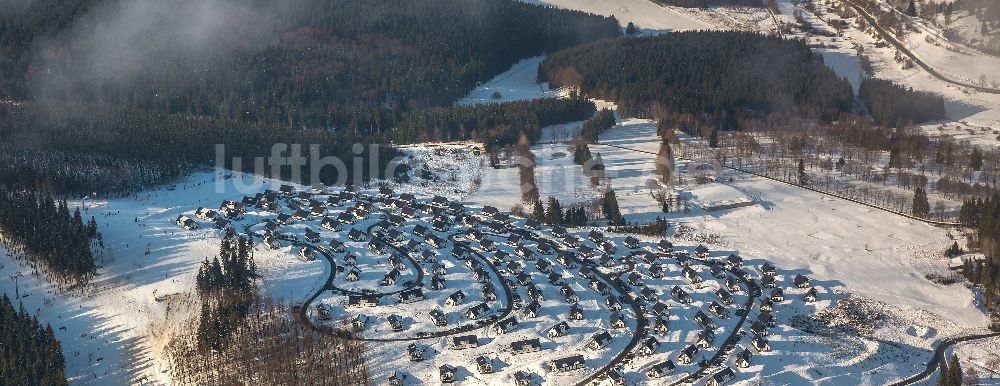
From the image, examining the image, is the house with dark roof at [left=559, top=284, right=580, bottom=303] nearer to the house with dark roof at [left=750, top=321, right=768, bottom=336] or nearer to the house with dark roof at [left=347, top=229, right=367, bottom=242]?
the house with dark roof at [left=750, top=321, right=768, bottom=336]

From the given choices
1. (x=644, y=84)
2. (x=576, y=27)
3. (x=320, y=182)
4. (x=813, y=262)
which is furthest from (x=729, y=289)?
(x=576, y=27)

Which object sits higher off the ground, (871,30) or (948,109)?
(871,30)

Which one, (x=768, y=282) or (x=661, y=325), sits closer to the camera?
(x=661, y=325)

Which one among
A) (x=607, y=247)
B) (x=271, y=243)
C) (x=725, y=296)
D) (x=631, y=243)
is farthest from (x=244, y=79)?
(x=725, y=296)

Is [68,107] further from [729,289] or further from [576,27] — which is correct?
[729,289]

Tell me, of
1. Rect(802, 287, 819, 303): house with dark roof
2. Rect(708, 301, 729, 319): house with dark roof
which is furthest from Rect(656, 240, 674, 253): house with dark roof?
Rect(802, 287, 819, 303): house with dark roof

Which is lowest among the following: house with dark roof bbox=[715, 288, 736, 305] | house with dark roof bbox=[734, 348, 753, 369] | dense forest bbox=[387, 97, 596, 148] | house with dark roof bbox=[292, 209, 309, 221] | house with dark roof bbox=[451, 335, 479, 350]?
house with dark roof bbox=[734, 348, 753, 369]

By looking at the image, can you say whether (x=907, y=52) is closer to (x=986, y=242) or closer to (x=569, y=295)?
(x=986, y=242)
